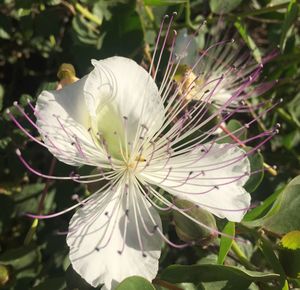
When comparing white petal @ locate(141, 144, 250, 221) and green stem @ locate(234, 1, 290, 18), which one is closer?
white petal @ locate(141, 144, 250, 221)

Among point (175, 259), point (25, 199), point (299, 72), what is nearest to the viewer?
point (25, 199)

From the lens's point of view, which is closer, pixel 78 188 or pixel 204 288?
pixel 204 288

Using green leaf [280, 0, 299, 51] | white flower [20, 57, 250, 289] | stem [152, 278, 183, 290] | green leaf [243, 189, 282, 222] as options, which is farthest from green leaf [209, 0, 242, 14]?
stem [152, 278, 183, 290]

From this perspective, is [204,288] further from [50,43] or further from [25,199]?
[50,43]

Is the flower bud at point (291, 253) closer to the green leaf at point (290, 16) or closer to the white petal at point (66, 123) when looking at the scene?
the white petal at point (66, 123)

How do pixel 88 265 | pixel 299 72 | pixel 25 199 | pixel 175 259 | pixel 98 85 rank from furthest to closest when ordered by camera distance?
1. pixel 299 72
2. pixel 175 259
3. pixel 25 199
4. pixel 98 85
5. pixel 88 265

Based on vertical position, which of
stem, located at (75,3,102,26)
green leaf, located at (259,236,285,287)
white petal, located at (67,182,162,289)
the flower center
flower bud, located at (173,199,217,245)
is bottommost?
green leaf, located at (259,236,285,287)

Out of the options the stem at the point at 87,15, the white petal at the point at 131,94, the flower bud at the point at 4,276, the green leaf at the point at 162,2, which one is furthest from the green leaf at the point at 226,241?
the stem at the point at 87,15

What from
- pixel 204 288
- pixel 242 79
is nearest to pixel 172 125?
pixel 204 288

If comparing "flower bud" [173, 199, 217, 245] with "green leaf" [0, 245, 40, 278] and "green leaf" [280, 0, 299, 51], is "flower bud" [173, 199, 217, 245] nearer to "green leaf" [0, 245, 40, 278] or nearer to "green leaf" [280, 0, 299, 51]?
"green leaf" [0, 245, 40, 278]
